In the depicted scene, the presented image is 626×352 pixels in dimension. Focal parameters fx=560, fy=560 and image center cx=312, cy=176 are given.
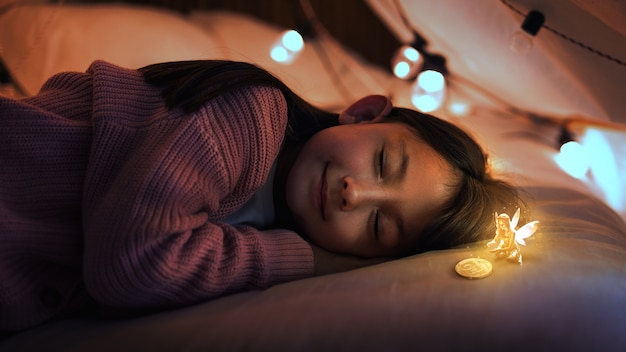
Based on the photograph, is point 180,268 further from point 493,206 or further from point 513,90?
point 513,90

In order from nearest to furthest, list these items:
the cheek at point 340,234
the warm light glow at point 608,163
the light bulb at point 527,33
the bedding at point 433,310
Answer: the bedding at point 433,310 < the cheek at point 340,234 < the light bulb at point 527,33 < the warm light glow at point 608,163

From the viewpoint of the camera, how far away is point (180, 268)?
2.47 feet

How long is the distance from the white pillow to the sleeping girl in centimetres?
30

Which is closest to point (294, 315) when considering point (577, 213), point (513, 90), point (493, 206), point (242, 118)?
point (242, 118)

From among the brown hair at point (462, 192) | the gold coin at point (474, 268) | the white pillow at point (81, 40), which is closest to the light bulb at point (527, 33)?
the brown hair at point (462, 192)

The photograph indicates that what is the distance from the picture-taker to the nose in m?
0.93

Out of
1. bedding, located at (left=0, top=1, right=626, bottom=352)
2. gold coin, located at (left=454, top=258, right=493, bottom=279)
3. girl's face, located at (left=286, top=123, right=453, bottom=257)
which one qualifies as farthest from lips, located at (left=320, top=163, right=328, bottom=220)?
gold coin, located at (left=454, top=258, right=493, bottom=279)

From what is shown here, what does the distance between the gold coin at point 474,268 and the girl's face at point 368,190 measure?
7.4 inches

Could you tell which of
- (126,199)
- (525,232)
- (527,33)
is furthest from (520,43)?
(126,199)

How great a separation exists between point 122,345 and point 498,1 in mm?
1002

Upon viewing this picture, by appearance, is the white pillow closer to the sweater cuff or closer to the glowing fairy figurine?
the sweater cuff

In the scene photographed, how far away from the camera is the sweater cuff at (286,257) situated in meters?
0.87

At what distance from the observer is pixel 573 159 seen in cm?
137

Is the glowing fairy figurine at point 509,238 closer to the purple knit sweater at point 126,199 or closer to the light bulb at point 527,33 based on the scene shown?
the purple knit sweater at point 126,199
